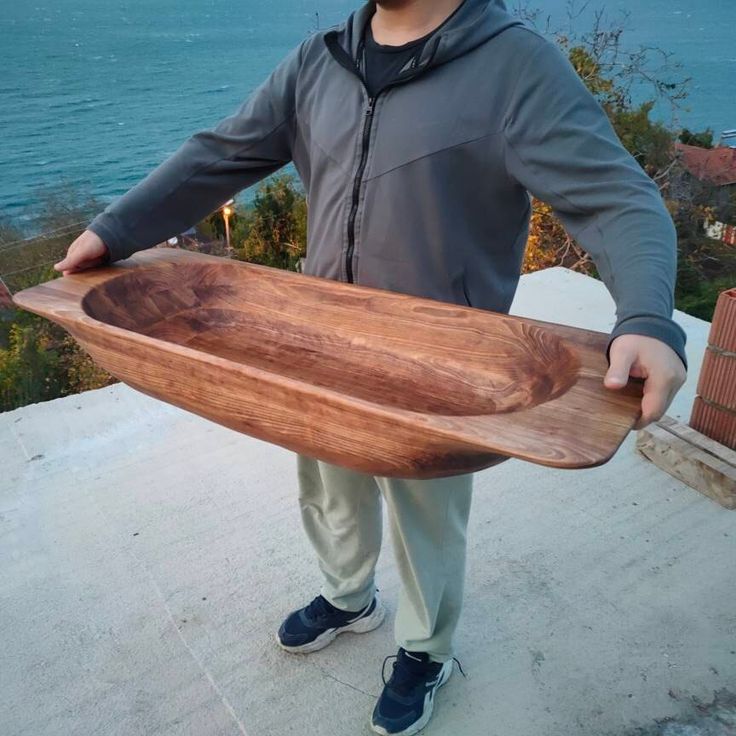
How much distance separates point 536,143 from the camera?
110 centimetres

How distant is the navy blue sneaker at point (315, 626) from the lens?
5.46 ft

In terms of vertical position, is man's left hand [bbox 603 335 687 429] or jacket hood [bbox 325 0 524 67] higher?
jacket hood [bbox 325 0 524 67]

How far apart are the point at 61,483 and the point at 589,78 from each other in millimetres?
5588

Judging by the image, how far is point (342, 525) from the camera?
154 centimetres

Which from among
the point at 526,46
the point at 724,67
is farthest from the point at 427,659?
the point at 724,67

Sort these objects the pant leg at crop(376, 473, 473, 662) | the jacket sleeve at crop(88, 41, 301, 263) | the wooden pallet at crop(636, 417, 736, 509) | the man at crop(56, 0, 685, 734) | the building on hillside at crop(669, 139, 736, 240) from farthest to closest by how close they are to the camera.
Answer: the building on hillside at crop(669, 139, 736, 240) < the wooden pallet at crop(636, 417, 736, 509) < the jacket sleeve at crop(88, 41, 301, 263) < the pant leg at crop(376, 473, 473, 662) < the man at crop(56, 0, 685, 734)

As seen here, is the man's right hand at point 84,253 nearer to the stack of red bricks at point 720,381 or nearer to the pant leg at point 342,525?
the pant leg at point 342,525

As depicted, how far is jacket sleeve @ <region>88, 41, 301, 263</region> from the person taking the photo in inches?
56.2

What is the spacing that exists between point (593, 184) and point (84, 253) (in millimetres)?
1049

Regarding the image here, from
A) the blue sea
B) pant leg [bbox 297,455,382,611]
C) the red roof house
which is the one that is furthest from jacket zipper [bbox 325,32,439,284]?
the red roof house

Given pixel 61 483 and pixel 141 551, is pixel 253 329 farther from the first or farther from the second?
pixel 61 483

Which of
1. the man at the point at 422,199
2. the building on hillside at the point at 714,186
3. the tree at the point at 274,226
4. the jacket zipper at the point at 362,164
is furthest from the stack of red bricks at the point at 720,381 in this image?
the tree at the point at 274,226

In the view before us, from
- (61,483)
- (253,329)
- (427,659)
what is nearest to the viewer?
(427,659)

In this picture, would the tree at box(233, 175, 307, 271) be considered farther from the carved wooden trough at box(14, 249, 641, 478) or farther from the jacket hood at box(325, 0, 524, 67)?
the jacket hood at box(325, 0, 524, 67)
